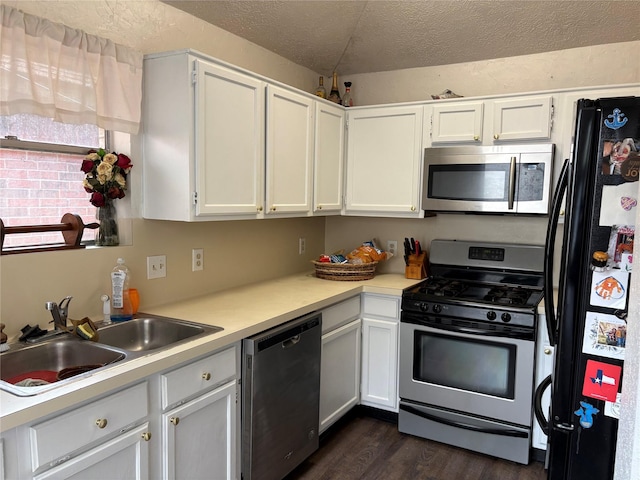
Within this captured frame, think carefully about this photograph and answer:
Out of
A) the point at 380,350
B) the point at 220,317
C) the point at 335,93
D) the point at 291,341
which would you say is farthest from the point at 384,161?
the point at 220,317

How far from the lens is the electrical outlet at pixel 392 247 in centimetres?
358

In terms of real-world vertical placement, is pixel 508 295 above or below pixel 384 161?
below

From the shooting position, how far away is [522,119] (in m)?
2.82

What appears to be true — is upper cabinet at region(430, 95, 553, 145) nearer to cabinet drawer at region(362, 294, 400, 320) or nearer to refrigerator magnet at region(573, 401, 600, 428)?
cabinet drawer at region(362, 294, 400, 320)

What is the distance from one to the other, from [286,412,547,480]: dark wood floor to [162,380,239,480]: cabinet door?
641 millimetres

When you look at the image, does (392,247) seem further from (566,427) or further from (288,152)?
(566,427)

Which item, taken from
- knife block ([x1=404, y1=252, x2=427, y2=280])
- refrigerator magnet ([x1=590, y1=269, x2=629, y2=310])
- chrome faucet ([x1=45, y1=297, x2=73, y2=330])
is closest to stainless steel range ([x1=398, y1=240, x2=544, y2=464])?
knife block ([x1=404, y1=252, x2=427, y2=280])

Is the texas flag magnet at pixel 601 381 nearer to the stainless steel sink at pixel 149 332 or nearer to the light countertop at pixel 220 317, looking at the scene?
the light countertop at pixel 220 317

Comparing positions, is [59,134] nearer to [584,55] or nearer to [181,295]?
[181,295]

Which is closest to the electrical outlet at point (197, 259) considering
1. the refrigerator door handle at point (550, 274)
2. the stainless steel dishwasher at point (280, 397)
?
the stainless steel dishwasher at point (280, 397)

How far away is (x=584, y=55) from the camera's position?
293cm

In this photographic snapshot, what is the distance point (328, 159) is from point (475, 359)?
152cm

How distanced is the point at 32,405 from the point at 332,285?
76.2 inches

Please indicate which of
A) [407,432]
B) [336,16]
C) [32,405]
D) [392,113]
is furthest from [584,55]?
[32,405]
